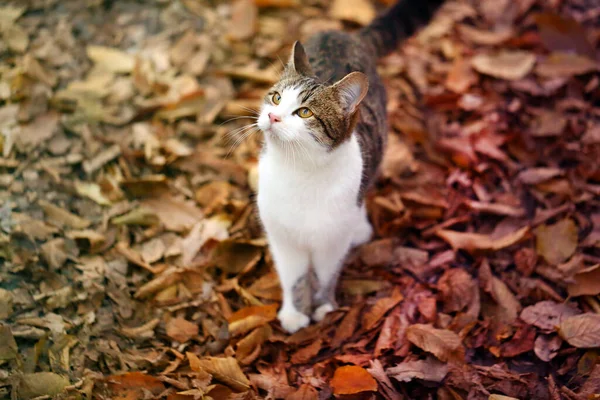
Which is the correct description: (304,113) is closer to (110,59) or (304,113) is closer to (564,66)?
(110,59)

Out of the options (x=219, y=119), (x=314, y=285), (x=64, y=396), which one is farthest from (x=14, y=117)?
(x=314, y=285)

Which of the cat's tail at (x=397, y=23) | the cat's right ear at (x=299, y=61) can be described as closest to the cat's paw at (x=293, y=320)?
the cat's right ear at (x=299, y=61)

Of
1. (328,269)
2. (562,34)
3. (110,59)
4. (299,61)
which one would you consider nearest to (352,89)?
(299,61)

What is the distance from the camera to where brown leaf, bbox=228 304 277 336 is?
276 cm

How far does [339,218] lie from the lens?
2.53 meters

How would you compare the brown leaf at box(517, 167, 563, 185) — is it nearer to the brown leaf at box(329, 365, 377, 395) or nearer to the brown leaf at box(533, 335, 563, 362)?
the brown leaf at box(533, 335, 563, 362)

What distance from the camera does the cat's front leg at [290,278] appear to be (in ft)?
9.00

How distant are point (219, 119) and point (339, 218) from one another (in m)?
1.45

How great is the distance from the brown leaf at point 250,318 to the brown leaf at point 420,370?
623 mm

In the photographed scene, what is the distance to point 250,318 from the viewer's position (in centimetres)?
278

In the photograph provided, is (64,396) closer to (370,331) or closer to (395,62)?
(370,331)

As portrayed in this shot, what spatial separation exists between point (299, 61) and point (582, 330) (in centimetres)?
172

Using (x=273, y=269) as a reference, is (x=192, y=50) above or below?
above

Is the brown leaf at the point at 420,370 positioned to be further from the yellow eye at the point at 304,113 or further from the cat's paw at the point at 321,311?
the yellow eye at the point at 304,113
